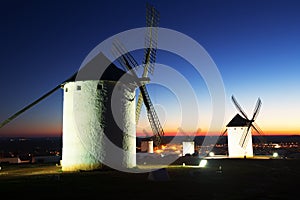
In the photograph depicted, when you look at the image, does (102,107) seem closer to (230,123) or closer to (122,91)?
(122,91)

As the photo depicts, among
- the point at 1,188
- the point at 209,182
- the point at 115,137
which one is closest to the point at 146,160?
the point at 115,137

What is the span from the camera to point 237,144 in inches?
1592

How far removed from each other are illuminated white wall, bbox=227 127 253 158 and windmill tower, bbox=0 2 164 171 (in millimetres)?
22332

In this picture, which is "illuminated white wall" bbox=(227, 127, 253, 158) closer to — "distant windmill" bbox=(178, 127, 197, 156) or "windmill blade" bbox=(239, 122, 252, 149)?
"windmill blade" bbox=(239, 122, 252, 149)

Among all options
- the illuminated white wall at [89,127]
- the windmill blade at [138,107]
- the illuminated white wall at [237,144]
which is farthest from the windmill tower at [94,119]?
the illuminated white wall at [237,144]

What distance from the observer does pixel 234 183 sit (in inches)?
542

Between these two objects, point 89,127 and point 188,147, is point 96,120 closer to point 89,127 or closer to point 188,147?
point 89,127

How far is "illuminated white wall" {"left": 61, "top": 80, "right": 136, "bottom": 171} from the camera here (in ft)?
66.7

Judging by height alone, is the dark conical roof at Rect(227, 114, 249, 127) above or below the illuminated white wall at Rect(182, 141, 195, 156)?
above

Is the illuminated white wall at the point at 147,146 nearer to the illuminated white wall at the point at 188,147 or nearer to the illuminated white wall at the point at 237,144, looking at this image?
the illuminated white wall at the point at 188,147

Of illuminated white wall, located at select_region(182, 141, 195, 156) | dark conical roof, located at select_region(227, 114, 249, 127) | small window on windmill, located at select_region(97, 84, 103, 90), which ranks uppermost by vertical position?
small window on windmill, located at select_region(97, 84, 103, 90)

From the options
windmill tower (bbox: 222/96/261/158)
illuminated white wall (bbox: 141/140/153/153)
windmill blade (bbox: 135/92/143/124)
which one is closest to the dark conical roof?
windmill tower (bbox: 222/96/261/158)

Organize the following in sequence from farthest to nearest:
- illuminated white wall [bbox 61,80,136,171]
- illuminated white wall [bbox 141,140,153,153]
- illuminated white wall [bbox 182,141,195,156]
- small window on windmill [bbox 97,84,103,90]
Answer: illuminated white wall [bbox 182,141,195,156] → illuminated white wall [bbox 141,140,153,153] → small window on windmill [bbox 97,84,103,90] → illuminated white wall [bbox 61,80,136,171]

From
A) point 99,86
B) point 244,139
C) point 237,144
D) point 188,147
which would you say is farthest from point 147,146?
point 99,86
